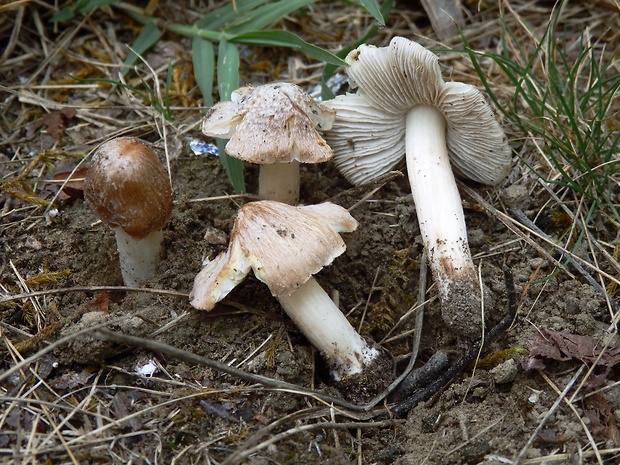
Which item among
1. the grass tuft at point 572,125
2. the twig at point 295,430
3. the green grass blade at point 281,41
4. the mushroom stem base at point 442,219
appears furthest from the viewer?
the green grass blade at point 281,41

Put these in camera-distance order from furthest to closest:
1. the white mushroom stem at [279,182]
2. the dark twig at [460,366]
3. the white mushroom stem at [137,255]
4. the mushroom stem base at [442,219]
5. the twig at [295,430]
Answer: the white mushroom stem at [279,182] → the white mushroom stem at [137,255] → the mushroom stem base at [442,219] → the dark twig at [460,366] → the twig at [295,430]

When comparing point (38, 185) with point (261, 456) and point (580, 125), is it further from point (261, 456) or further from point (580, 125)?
point (580, 125)

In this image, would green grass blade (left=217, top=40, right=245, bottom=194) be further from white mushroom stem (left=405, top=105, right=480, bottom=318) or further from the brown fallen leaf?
the brown fallen leaf

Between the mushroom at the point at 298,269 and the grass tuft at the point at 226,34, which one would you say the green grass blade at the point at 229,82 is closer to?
the grass tuft at the point at 226,34

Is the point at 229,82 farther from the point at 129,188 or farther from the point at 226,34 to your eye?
the point at 129,188

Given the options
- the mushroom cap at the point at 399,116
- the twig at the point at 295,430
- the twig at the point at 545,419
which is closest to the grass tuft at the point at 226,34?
the mushroom cap at the point at 399,116

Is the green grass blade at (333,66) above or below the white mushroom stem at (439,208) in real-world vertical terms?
above

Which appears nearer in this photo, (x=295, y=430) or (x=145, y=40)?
(x=295, y=430)

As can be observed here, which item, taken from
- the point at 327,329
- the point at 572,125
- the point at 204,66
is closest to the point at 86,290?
the point at 327,329

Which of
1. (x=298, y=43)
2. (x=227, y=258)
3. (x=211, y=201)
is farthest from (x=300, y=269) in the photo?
(x=298, y=43)
